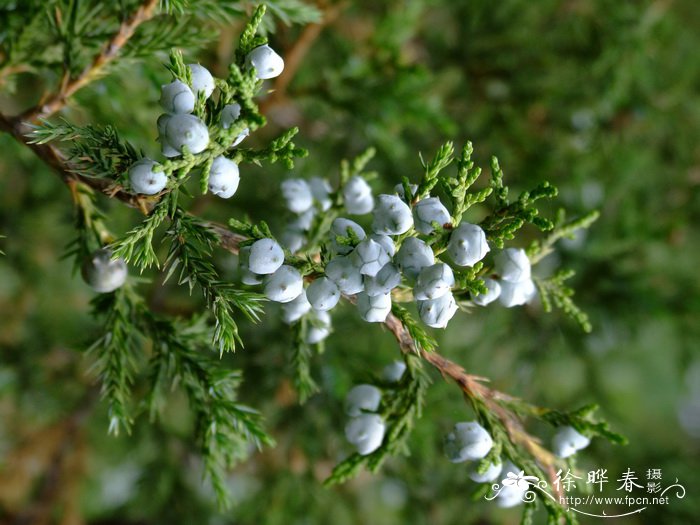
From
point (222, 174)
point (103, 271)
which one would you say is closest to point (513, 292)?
point (222, 174)

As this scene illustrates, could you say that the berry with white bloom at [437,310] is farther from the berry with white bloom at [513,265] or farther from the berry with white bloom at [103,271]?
the berry with white bloom at [103,271]

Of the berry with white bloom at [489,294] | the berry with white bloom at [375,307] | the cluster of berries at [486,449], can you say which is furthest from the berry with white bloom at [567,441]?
the berry with white bloom at [375,307]

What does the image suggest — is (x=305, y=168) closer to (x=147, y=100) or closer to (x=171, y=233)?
(x=147, y=100)

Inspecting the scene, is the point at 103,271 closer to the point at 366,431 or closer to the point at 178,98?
the point at 178,98

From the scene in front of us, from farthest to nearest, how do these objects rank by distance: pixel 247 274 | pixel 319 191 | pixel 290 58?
pixel 290 58 → pixel 319 191 → pixel 247 274

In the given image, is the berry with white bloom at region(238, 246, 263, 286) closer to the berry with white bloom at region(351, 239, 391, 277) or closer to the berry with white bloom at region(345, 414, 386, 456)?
the berry with white bloom at region(351, 239, 391, 277)
